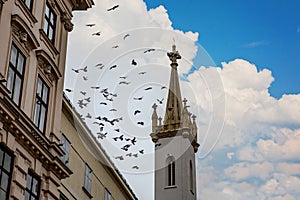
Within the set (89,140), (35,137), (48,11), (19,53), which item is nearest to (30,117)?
(35,137)

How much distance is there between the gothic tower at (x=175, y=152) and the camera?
223 ft

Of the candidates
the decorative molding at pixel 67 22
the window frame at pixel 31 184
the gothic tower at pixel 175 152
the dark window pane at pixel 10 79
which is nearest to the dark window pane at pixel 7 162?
the window frame at pixel 31 184

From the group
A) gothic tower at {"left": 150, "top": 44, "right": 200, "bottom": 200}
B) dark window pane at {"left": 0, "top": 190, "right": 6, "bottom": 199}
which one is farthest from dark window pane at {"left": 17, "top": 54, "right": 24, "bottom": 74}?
gothic tower at {"left": 150, "top": 44, "right": 200, "bottom": 200}

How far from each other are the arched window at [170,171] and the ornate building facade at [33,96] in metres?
38.7

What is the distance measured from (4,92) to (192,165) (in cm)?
5292

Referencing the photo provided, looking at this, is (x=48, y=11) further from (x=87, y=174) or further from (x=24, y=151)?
(x=87, y=174)

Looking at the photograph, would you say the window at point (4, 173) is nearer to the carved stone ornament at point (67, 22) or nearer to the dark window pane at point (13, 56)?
the dark window pane at point (13, 56)

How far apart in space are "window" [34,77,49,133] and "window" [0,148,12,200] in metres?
3.52

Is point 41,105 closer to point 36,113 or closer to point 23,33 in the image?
point 36,113

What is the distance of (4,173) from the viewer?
20.0 metres

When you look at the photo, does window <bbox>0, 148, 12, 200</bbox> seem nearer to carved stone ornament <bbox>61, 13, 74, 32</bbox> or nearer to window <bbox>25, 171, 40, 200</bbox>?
window <bbox>25, 171, 40, 200</bbox>

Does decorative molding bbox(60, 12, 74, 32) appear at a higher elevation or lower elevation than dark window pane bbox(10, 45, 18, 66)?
higher

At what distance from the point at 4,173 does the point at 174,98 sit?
57.0 m

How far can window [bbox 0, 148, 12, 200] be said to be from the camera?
19750 millimetres
